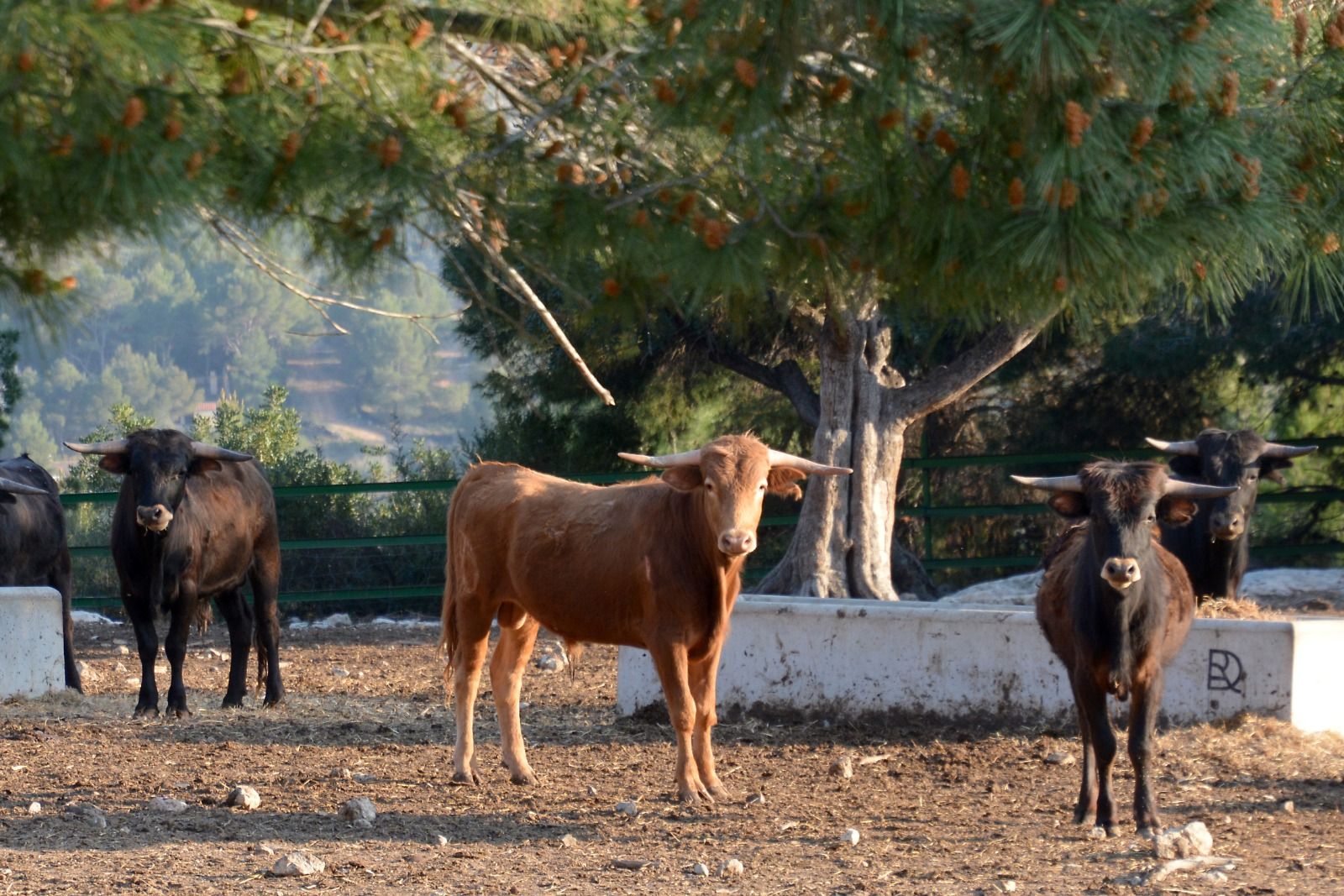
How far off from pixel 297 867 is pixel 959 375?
892 cm

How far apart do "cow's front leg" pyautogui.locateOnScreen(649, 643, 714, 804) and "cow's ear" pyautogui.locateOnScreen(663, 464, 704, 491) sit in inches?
28.2

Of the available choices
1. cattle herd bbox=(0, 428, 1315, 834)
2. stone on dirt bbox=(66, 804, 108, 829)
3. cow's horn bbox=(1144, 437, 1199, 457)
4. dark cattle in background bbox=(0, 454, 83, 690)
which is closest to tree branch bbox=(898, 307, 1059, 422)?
cow's horn bbox=(1144, 437, 1199, 457)

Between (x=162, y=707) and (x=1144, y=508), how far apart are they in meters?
6.31

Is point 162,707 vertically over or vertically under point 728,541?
under

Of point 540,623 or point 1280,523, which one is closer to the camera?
point 540,623

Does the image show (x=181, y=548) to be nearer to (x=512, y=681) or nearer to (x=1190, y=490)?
(x=512, y=681)

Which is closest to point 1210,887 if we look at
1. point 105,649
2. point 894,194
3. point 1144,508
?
point 1144,508

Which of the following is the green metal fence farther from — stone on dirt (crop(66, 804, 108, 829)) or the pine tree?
the pine tree

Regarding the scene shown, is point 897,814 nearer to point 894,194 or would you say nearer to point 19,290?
point 894,194

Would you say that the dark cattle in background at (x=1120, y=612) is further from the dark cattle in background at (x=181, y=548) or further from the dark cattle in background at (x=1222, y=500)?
the dark cattle in background at (x=181, y=548)

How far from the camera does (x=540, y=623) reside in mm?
7547

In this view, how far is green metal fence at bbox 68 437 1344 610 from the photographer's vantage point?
50.1 ft

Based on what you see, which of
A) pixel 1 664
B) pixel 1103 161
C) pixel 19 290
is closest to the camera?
pixel 19 290

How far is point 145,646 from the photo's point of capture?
9484 mm
